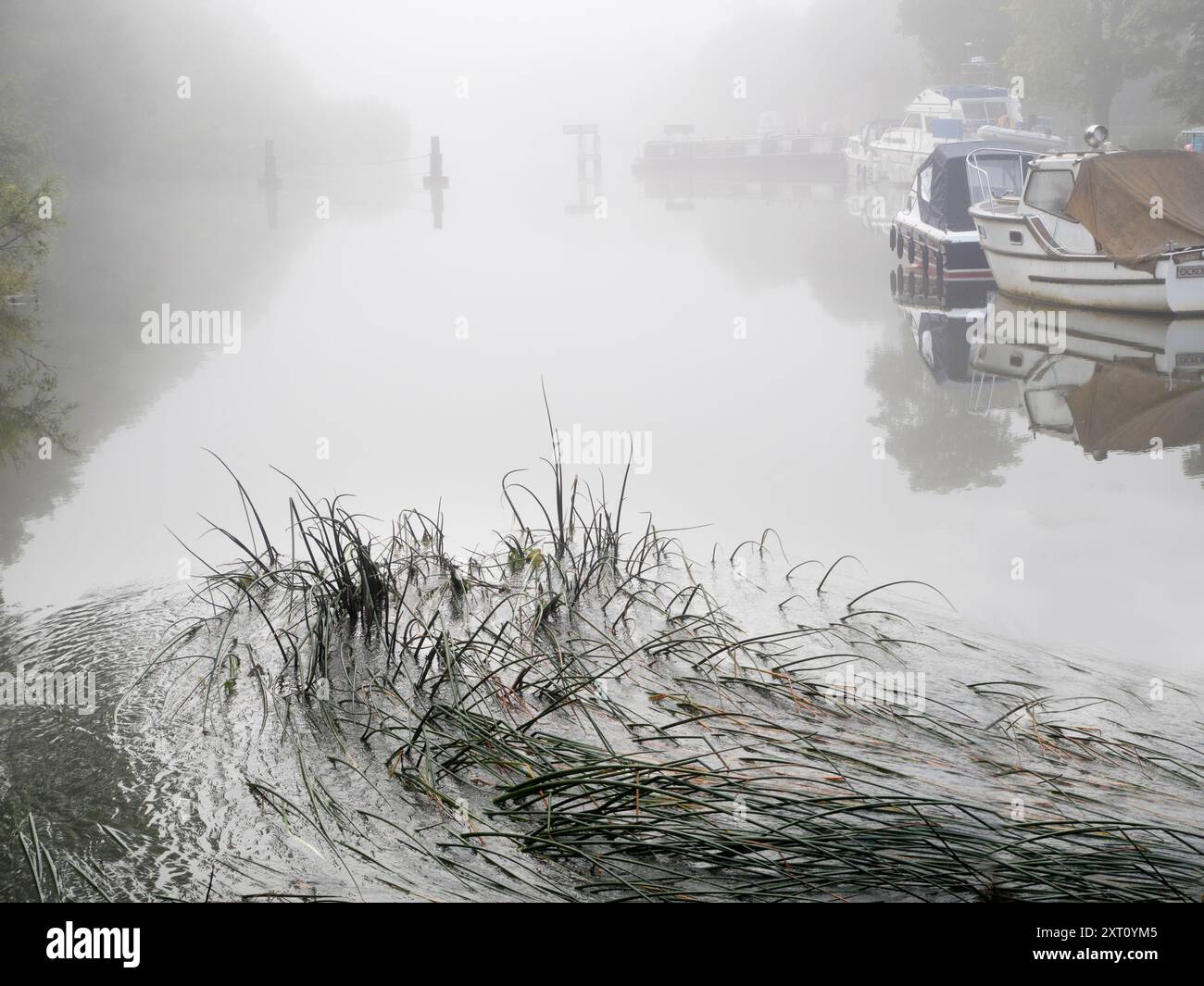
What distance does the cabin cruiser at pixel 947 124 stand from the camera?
33031 millimetres

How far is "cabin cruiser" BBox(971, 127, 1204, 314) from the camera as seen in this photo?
12508mm

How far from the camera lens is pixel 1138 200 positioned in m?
13.0

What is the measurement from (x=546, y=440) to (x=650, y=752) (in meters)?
5.63

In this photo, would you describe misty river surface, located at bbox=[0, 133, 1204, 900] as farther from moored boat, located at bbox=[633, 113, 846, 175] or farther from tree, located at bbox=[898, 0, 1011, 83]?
tree, located at bbox=[898, 0, 1011, 83]

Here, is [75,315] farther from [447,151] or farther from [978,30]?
[447,151]

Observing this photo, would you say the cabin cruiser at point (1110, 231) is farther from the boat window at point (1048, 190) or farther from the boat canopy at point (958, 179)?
the boat canopy at point (958, 179)

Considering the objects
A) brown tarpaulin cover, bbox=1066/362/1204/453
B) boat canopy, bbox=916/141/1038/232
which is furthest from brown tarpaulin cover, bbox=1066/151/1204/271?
brown tarpaulin cover, bbox=1066/362/1204/453

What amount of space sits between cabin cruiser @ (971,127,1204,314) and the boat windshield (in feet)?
5.99

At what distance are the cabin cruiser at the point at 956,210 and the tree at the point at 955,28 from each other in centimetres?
3377

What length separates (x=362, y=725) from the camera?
3.59m

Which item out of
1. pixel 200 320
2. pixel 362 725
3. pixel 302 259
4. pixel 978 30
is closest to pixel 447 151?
pixel 978 30

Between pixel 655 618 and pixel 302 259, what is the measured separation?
17.3m
